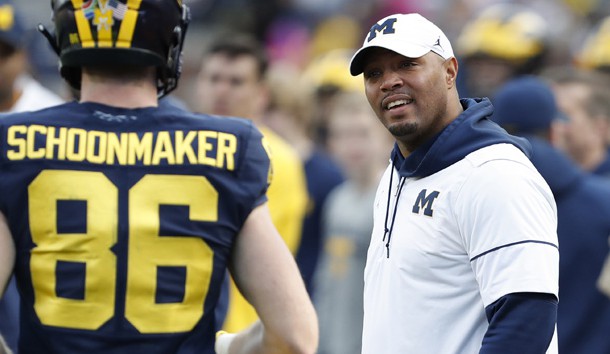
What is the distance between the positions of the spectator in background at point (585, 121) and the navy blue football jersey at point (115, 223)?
3.90 metres

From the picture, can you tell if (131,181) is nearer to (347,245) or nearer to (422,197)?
(422,197)

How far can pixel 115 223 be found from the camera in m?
3.88

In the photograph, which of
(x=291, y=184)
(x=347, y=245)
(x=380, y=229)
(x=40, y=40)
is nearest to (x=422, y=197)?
(x=380, y=229)

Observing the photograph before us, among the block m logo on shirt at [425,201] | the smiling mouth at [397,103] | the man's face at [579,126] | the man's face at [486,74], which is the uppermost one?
the man's face at [486,74]

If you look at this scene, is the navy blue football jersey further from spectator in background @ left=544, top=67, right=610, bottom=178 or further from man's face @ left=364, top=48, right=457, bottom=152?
spectator in background @ left=544, top=67, right=610, bottom=178

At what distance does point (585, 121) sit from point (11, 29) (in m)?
3.40

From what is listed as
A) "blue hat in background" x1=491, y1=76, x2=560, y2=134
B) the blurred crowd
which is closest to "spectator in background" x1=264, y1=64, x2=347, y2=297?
the blurred crowd

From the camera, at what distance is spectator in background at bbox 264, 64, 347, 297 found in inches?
373

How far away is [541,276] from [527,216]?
17cm

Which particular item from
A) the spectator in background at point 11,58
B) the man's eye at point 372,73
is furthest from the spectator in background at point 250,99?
the man's eye at point 372,73

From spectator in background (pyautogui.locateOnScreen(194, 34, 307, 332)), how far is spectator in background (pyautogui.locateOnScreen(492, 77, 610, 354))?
1586 mm

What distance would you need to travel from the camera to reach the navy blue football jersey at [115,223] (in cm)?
388

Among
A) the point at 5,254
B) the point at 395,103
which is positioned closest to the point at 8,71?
the point at 5,254

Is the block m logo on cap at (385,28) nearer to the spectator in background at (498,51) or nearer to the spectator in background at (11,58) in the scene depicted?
the spectator in background at (11,58)
